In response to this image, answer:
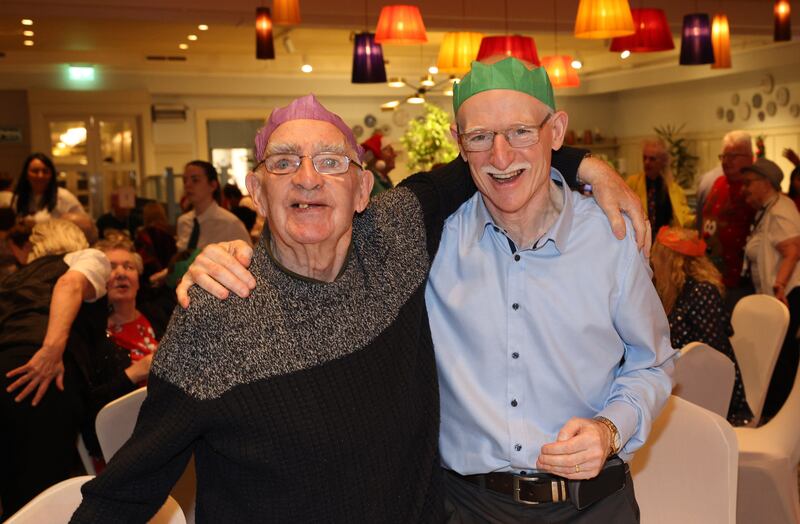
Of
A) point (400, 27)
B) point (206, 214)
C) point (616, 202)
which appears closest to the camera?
point (616, 202)

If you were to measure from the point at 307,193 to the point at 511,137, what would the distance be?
449 mm

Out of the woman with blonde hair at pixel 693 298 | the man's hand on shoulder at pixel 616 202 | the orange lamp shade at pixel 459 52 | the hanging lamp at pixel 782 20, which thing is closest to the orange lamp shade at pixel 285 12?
the orange lamp shade at pixel 459 52

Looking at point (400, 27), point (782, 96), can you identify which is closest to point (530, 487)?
point (400, 27)

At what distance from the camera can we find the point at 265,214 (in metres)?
1.77

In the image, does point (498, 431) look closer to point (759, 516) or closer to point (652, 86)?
point (759, 516)

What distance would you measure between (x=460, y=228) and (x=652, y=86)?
14846 millimetres

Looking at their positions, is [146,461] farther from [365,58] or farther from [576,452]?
[365,58]

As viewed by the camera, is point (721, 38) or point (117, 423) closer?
point (117, 423)

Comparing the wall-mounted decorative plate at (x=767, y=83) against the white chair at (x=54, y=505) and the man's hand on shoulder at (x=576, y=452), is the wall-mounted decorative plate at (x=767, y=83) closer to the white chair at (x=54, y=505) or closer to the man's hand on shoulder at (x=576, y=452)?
the man's hand on shoulder at (x=576, y=452)

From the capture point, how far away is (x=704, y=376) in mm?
3215

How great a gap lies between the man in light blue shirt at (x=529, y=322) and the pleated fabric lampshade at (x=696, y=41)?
601cm

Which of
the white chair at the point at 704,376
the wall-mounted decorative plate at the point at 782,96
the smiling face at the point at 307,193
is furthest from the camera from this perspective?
the wall-mounted decorative plate at the point at 782,96

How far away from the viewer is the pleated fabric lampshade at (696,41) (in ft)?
24.3

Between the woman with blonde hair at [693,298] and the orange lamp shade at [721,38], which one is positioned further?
the orange lamp shade at [721,38]
